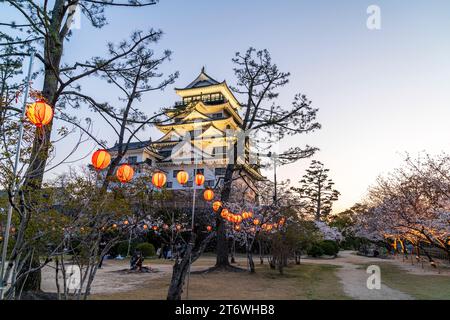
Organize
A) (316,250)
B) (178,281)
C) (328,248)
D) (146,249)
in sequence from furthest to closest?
(328,248)
(316,250)
(146,249)
(178,281)

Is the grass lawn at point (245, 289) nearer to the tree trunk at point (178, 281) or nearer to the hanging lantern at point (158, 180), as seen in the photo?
the tree trunk at point (178, 281)

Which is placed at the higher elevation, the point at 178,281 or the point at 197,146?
the point at 197,146

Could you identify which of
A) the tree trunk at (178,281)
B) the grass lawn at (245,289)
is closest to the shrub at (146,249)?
the grass lawn at (245,289)

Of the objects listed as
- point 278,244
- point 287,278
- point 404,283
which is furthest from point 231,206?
point 404,283

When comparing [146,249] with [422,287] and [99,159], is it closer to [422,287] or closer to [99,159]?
[422,287]

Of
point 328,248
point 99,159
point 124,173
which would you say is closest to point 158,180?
point 124,173

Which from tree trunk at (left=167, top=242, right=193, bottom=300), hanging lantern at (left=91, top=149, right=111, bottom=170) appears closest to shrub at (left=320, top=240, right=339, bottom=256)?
tree trunk at (left=167, top=242, right=193, bottom=300)

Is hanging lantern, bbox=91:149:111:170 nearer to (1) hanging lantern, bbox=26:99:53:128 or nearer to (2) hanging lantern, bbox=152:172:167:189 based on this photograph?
(1) hanging lantern, bbox=26:99:53:128

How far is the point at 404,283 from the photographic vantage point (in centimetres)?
1173

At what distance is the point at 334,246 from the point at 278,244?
17.5 m

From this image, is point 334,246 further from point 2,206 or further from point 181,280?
point 2,206

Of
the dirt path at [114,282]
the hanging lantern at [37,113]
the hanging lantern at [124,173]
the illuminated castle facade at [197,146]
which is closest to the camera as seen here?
the hanging lantern at [37,113]
